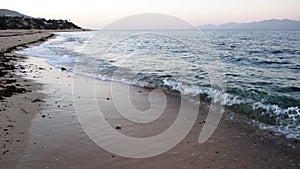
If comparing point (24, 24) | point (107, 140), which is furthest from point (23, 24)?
point (107, 140)

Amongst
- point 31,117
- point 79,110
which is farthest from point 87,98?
point 31,117

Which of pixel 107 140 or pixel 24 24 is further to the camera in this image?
pixel 24 24

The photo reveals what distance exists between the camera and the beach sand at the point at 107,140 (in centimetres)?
473

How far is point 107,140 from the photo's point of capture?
18.8ft

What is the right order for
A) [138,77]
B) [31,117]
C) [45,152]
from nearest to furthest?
[45,152] → [31,117] → [138,77]

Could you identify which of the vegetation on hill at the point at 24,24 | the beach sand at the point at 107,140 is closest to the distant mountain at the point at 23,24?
the vegetation on hill at the point at 24,24

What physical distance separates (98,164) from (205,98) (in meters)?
5.63

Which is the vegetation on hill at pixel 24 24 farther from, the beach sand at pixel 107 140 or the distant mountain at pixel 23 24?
the beach sand at pixel 107 140

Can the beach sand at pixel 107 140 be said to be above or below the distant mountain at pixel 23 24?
below

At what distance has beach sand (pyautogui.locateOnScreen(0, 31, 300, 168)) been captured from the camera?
4734mm

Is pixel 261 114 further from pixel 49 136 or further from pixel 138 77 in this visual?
pixel 138 77

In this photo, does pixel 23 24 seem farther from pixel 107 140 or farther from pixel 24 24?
pixel 107 140

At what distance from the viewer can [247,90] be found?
10086mm

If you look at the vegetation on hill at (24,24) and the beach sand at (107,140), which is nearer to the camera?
the beach sand at (107,140)
